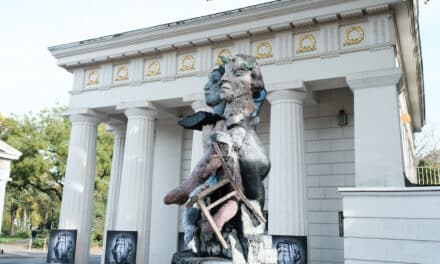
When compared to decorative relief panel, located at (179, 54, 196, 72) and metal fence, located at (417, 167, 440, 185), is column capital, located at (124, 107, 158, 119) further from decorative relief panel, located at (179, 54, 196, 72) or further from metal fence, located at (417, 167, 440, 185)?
metal fence, located at (417, 167, 440, 185)

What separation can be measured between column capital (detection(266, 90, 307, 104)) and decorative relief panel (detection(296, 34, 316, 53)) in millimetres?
1677

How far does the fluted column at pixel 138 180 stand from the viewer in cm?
1789

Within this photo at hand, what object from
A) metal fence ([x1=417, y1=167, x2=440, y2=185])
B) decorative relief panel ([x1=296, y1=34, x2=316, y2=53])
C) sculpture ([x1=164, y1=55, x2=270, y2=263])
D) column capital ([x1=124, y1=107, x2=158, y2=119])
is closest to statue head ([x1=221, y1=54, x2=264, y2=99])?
sculpture ([x1=164, y1=55, x2=270, y2=263])

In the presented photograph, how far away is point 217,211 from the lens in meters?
4.68

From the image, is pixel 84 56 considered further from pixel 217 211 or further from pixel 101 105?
pixel 217 211

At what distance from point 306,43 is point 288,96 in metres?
2.30

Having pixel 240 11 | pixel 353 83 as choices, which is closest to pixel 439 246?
pixel 353 83

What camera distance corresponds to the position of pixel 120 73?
65.8 ft

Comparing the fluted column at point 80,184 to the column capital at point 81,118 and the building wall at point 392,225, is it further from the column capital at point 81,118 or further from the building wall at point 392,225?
the building wall at point 392,225

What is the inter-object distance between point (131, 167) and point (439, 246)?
1229 centimetres

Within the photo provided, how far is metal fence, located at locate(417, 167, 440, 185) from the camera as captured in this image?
15.4 meters

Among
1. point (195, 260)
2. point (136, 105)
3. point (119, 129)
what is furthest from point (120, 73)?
point (195, 260)

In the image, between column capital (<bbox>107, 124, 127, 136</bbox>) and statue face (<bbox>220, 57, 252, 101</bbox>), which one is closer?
statue face (<bbox>220, 57, 252, 101</bbox>)

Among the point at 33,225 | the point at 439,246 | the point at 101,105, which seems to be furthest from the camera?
the point at 33,225
